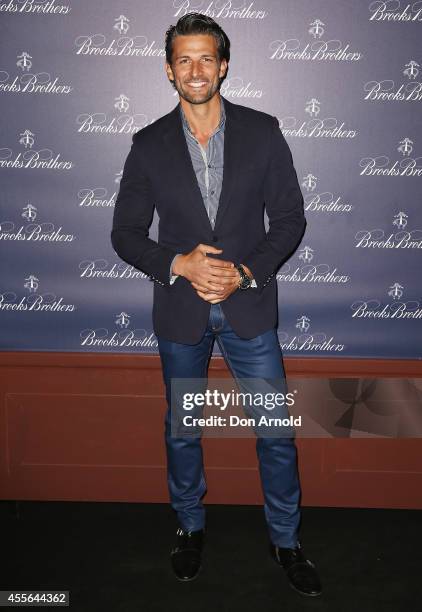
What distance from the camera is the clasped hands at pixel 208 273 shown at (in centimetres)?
253

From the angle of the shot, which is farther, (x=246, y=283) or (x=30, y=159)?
(x=30, y=159)

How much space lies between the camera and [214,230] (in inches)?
105

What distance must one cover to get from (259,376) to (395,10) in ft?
5.80

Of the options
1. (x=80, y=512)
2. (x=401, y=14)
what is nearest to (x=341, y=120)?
(x=401, y=14)

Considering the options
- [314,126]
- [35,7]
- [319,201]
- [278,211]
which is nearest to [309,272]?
[319,201]

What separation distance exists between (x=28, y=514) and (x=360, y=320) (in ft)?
6.50

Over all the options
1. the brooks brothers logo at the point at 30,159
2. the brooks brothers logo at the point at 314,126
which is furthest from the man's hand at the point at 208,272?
the brooks brothers logo at the point at 30,159

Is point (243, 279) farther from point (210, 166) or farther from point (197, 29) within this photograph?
point (197, 29)

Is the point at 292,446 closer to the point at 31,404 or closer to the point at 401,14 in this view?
the point at 31,404

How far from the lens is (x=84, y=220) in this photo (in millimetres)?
3213

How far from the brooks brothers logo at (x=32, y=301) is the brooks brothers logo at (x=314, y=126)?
138 cm

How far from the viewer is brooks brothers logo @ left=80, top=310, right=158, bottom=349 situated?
3.32 metres
